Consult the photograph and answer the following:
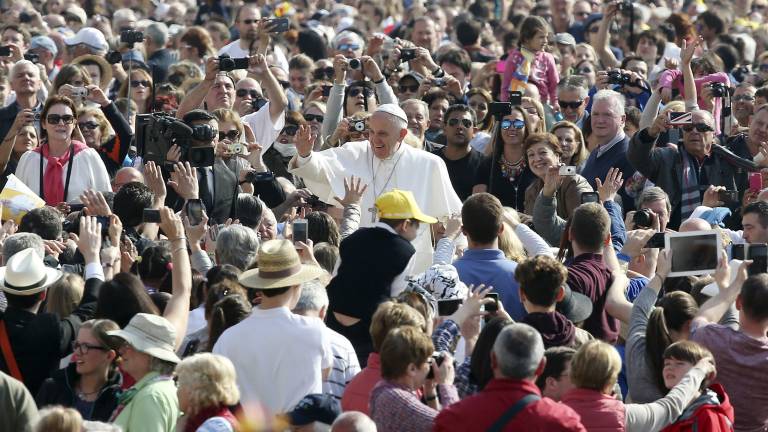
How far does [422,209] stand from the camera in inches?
397

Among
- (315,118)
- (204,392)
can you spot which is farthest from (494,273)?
(315,118)

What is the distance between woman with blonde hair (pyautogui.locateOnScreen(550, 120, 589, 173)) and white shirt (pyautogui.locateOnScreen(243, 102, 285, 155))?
2.04 metres

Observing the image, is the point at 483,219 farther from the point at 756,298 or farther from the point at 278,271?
the point at 756,298

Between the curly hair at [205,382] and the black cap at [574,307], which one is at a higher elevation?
the curly hair at [205,382]

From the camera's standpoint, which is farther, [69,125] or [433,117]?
[433,117]

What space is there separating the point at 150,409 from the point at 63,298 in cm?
144

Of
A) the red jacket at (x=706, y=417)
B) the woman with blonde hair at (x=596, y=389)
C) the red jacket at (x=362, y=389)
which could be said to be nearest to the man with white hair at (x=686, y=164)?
the red jacket at (x=706, y=417)

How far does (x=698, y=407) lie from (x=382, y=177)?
3.99m

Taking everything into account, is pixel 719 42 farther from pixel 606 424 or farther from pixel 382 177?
pixel 606 424

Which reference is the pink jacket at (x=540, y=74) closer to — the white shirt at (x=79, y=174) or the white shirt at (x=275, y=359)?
the white shirt at (x=79, y=174)

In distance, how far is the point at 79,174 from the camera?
1039 centimetres

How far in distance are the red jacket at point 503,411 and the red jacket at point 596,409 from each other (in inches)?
17.6

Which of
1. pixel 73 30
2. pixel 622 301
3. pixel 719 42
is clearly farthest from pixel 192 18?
pixel 622 301

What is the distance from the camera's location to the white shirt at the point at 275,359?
21.7 ft
